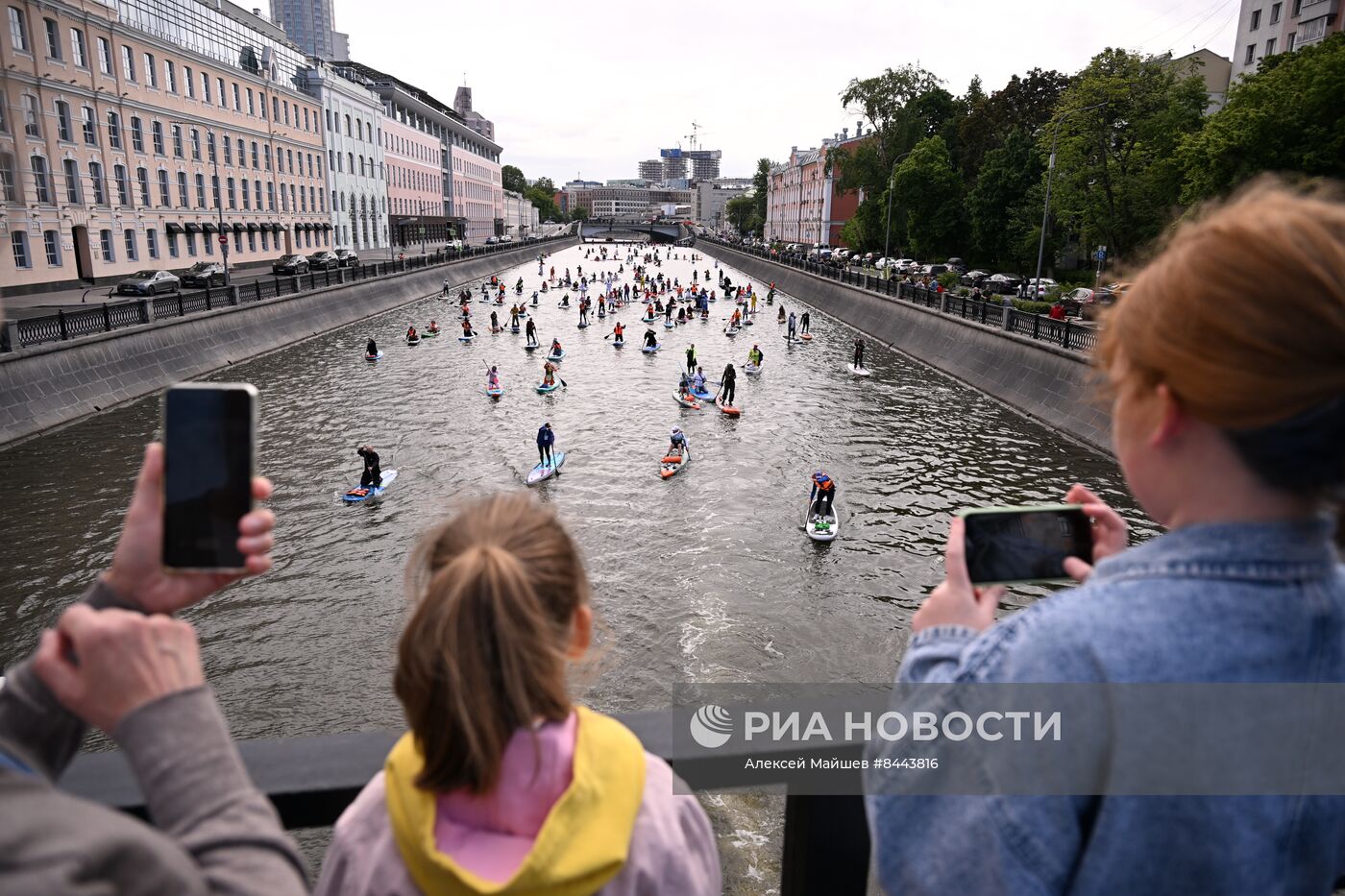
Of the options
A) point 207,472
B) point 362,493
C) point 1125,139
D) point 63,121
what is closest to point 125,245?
point 63,121

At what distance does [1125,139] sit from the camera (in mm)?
40250

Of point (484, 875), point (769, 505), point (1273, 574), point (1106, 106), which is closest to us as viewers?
point (1273, 574)

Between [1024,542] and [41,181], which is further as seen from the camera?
[41,181]

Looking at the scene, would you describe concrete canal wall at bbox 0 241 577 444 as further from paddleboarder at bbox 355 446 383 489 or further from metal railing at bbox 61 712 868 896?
metal railing at bbox 61 712 868 896

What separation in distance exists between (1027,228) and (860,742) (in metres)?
55.1

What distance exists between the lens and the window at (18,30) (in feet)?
100

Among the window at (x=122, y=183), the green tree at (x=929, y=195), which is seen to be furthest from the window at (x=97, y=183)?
the green tree at (x=929, y=195)

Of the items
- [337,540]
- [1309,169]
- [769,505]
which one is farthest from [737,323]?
[337,540]

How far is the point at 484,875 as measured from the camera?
149 centimetres

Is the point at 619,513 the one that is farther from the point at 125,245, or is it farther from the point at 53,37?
the point at 125,245

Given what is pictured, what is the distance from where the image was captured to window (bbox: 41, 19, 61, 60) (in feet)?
112

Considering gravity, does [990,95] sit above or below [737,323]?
above

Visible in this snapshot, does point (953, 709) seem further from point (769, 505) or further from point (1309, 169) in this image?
point (1309, 169)

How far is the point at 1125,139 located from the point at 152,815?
48.0m
